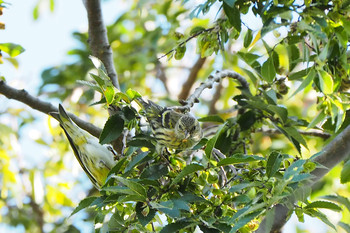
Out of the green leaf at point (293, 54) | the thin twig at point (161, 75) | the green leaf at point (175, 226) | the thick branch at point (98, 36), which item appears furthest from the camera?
the thin twig at point (161, 75)

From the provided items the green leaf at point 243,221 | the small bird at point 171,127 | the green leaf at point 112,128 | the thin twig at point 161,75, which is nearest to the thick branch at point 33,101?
the small bird at point 171,127

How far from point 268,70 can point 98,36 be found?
0.88 meters

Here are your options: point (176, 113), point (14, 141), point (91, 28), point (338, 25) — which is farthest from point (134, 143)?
point (14, 141)

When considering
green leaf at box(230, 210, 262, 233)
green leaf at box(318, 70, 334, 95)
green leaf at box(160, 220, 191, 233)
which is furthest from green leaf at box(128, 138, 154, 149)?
green leaf at box(318, 70, 334, 95)

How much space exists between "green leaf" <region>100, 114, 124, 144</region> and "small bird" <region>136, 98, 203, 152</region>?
107 mm

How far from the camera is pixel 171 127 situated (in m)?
2.03

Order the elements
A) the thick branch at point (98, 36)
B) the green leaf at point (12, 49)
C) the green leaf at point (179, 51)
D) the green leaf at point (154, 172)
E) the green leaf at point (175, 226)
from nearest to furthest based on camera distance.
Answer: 1. the green leaf at point (175, 226)
2. the green leaf at point (154, 172)
3. the green leaf at point (179, 51)
4. the green leaf at point (12, 49)
5. the thick branch at point (98, 36)

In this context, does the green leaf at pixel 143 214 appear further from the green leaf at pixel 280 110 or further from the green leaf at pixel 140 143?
the green leaf at pixel 280 110

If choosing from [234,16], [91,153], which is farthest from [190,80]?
[234,16]

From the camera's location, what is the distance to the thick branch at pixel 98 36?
105 inches

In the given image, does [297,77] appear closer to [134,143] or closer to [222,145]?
[222,145]

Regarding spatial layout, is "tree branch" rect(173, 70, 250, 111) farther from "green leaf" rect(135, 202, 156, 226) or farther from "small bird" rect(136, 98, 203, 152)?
"green leaf" rect(135, 202, 156, 226)

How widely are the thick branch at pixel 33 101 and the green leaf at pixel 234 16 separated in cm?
77

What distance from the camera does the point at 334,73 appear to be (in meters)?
2.15
